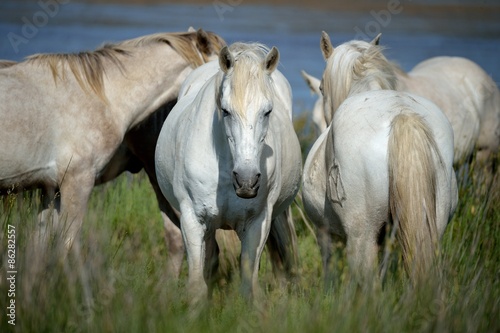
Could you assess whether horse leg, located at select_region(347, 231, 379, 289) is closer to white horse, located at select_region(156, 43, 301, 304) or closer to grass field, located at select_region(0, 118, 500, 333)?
grass field, located at select_region(0, 118, 500, 333)

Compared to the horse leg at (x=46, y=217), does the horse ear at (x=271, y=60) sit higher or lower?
higher

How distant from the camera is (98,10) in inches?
1096

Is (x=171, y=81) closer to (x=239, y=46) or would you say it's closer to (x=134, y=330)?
(x=239, y=46)

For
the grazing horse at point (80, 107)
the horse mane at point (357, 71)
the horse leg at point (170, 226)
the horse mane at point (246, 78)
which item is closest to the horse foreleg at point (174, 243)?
the horse leg at point (170, 226)

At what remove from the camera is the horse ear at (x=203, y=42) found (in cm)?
689

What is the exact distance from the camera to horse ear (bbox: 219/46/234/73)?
4687 mm

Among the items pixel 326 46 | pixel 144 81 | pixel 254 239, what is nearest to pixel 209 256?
pixel 254 239

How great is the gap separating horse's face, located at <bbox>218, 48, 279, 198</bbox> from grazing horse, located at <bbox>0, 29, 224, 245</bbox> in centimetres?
158

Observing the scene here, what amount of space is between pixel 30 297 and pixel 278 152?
6.22ft

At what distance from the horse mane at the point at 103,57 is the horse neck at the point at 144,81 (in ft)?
0.18

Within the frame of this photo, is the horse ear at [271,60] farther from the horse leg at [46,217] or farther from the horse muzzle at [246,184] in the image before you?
the horse leg at [46,217]

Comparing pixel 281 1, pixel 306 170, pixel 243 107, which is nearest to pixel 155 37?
pixel 306 170

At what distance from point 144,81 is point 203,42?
1.93 feet

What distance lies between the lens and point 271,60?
4789 mm
